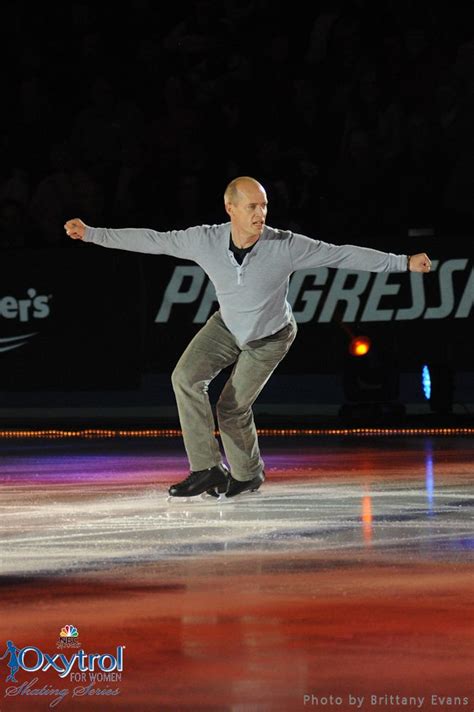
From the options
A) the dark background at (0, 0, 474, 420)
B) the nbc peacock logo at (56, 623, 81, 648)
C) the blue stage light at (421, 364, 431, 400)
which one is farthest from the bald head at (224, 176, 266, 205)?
the blue stage light at (421, 364, 431, 400)

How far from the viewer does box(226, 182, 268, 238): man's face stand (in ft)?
30.5

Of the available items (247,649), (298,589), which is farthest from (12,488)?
(247,649)

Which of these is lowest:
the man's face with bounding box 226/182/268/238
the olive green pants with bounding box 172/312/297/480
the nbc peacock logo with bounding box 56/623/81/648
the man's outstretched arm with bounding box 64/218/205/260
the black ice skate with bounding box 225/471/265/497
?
the nbc peacock logo with bounding box 56/623/81/648

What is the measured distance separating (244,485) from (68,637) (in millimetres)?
4750

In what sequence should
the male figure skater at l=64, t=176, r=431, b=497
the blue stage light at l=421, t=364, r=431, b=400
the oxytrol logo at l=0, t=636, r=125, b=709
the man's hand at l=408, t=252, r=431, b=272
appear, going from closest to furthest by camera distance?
the oxytrol logo at l=0, t=636, r=125, b=709
the man's hand at l=408, t=252, r=431, b=272
the male figure skater at l=64, t=176, r=431, b=497
the blue stage light at l=421, t=364, r=431, b=400

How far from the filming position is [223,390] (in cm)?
982

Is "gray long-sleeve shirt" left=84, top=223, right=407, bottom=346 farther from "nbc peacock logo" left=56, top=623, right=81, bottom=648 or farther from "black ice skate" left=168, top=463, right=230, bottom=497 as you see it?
"nbc peacock logo" left=56, top=623, right=81, bottom=648

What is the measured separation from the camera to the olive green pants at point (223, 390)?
9.77 meters

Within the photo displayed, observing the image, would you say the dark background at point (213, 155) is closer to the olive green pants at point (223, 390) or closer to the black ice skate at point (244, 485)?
the black ice skate at point (244, 485)

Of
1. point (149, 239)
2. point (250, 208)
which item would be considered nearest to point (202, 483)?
point (149, 239)

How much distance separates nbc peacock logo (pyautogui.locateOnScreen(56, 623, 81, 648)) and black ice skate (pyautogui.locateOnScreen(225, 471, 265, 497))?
4440 millimetres

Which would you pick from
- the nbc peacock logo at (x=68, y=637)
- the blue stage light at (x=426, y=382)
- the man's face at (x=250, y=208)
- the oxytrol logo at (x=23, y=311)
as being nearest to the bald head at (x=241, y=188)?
the man's face at (x=250, y=208)

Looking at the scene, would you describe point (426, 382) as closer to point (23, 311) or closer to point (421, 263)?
point (23, 311)

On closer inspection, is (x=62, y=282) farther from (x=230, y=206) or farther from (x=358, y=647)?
(x=358, y=647)
